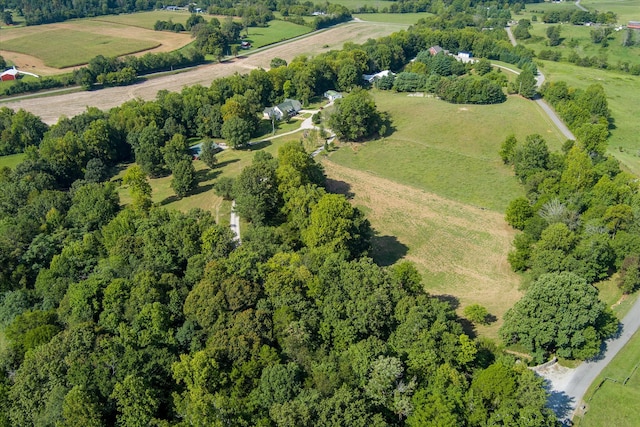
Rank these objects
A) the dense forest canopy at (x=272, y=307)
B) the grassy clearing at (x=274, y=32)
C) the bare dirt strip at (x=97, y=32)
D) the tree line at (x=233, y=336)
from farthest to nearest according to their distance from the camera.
Result: the grassy clearing at (x=274, y=32), the bare dirt strip at (x=97, y=32), the dense forest canopy at (x=272, y=307), the tree line at (x=233, y=336)

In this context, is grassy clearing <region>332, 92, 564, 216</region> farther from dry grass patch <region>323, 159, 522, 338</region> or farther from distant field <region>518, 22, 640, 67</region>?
distant field <region>518, 22, 640, 67</region>

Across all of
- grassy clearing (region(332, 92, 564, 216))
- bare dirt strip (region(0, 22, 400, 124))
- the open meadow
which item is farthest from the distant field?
the open meadow

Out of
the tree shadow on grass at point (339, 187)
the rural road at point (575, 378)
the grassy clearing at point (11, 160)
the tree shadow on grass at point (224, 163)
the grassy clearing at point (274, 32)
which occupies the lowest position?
the rural road at point (575, 378)

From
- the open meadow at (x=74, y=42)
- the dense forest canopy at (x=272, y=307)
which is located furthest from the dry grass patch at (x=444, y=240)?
the open meadow at (x=74, y=42)

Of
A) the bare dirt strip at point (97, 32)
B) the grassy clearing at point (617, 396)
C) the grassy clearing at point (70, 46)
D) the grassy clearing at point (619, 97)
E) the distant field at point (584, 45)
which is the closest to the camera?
the grassy clearing at point (617, 396)

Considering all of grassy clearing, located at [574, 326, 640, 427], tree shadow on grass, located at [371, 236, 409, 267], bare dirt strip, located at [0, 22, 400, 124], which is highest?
bare dirt strip, located at [0, 22, 400, 124]

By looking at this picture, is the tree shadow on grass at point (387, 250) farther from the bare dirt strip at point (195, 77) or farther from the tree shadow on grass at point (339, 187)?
the bare dirt strip at point (195, 77)

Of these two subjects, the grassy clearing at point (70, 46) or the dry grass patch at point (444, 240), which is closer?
the dry grass patch at point (444, 240)
